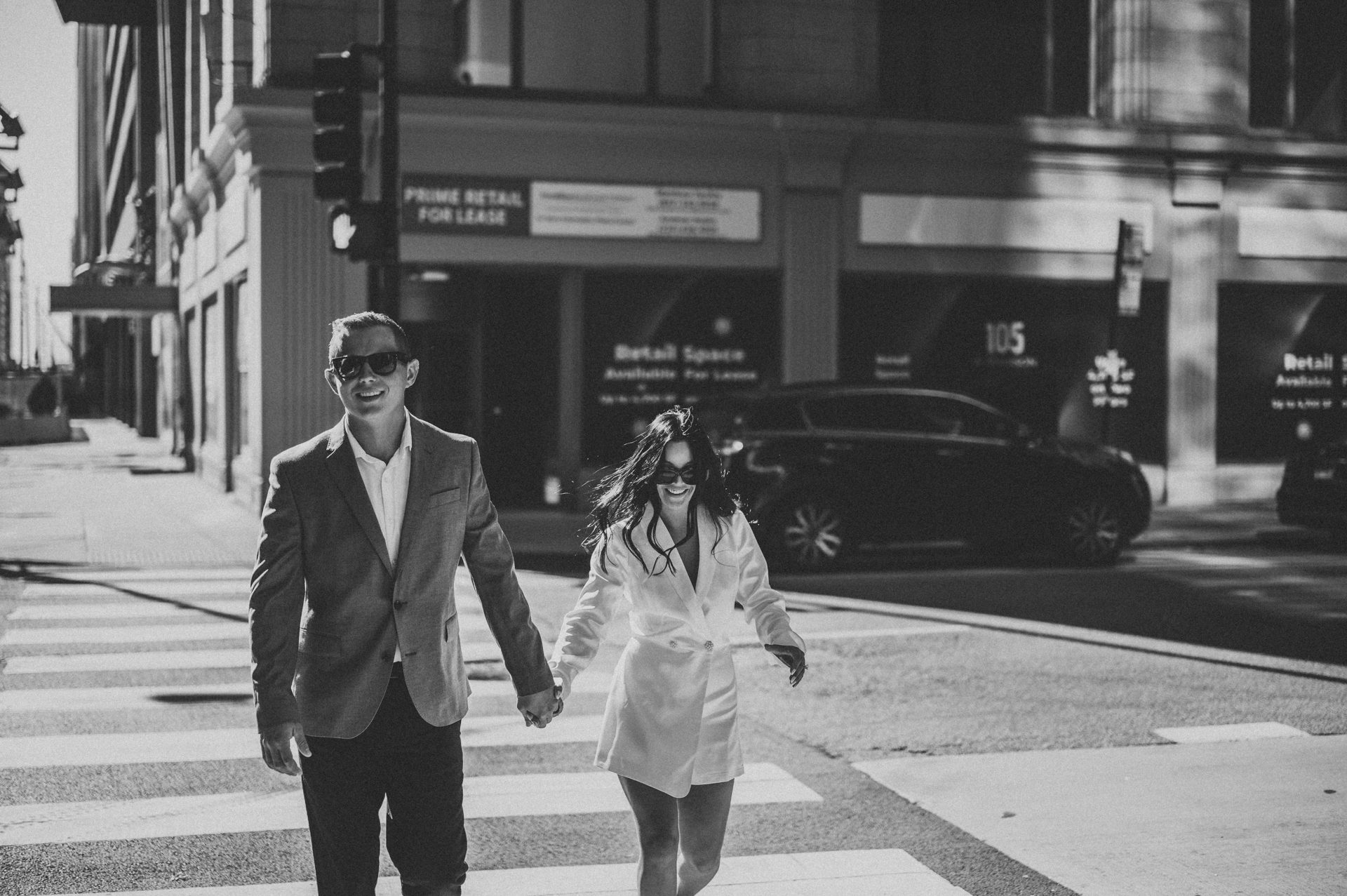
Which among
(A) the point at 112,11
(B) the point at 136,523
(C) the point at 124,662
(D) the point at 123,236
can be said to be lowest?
(B) the point at 136,523

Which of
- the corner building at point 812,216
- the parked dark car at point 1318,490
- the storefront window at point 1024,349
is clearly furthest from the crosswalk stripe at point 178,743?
the storefront window at point 1024,349

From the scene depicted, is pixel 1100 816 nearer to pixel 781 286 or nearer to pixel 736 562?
pixel 736 562

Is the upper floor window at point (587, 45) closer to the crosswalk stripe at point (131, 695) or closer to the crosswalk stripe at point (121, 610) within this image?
the crosswalk stripe at point (121, 610)

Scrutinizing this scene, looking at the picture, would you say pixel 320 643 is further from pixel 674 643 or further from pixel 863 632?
pixel 863 632

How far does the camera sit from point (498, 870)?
17.6ft

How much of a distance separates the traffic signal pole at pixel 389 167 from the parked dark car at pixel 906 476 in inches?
139

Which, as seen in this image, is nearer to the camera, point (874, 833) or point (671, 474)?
point (671, 474)

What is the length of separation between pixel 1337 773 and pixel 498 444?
47.2 ft

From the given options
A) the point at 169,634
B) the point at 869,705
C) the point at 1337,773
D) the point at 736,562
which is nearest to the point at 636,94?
the point at 169,634

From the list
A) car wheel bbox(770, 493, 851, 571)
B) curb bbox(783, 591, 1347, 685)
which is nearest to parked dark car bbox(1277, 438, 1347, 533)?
car wheel bbox(770, 493, 851, 571)

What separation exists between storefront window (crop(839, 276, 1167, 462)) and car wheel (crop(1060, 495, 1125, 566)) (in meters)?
5.53

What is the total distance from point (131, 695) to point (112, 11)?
115 ft

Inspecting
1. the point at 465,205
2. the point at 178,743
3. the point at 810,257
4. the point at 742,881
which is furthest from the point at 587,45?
the point at 742,881

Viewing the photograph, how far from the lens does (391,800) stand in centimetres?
380
